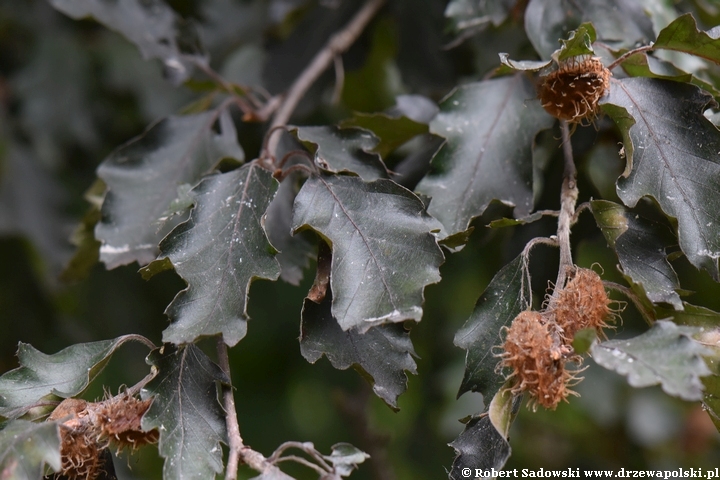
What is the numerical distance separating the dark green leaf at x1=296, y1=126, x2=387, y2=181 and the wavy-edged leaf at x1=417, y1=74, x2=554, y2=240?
69 millimetres

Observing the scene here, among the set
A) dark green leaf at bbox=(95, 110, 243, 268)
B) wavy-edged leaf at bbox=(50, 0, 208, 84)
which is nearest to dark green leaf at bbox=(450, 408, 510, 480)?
dark green leaf at bbox=(95, 110, 243, 268)

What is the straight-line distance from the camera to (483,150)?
0.90 m

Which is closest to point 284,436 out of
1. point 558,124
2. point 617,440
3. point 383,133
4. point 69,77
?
point 617,440

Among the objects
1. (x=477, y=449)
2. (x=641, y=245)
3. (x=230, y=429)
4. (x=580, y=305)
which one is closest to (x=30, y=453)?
(x=230, y=429)

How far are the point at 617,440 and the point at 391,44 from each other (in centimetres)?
132

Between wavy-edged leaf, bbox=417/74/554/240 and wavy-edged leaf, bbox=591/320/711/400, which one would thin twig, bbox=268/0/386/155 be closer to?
wavy-edged leaf, bbox=417/74/554/240

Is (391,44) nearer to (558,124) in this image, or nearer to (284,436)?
(558,124)

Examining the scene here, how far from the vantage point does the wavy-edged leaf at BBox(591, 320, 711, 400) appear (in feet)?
1.91

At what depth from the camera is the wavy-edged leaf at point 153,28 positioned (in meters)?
A: 1.13

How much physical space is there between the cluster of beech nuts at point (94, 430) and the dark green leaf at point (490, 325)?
0.34 m

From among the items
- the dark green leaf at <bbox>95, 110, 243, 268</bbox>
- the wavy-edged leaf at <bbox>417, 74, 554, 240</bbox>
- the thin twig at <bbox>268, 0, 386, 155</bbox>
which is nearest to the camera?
the wavy-edged leaf at <bbox>417, 74, 554, 240</bbox>

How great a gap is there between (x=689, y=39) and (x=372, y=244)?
0.42 m

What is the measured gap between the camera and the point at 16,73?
5.67 feet

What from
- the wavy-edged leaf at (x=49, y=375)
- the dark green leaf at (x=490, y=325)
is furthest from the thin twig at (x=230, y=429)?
the dark green leaf at (x=490, y=325)
